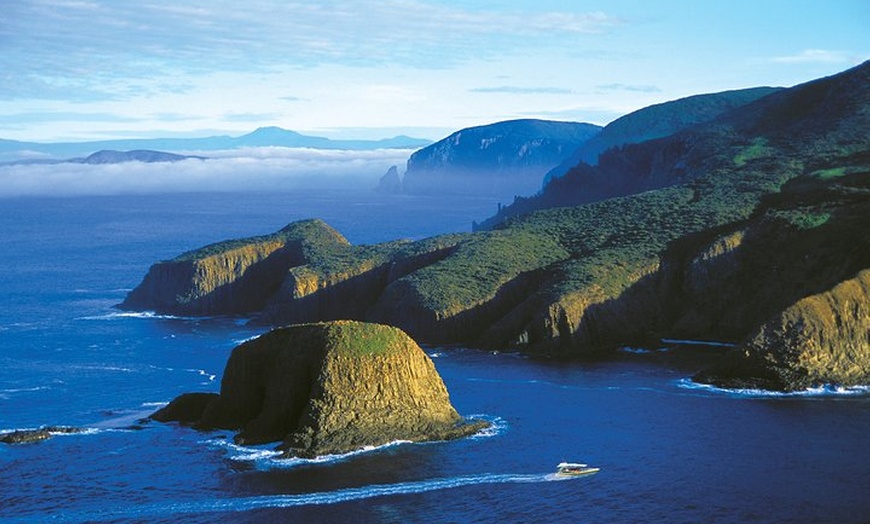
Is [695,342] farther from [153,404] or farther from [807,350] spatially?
[153,404]

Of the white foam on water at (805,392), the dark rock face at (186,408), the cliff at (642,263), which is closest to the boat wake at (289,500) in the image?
the dark rock face at (186,408)

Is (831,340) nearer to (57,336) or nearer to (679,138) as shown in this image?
(57,336)

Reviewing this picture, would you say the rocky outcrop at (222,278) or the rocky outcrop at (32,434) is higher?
the rocky outcrop at (222,278)

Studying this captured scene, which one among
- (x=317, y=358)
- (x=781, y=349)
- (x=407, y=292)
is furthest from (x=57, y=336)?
(x=781, y=349)

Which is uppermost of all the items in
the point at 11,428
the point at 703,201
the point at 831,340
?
the point at 703,201

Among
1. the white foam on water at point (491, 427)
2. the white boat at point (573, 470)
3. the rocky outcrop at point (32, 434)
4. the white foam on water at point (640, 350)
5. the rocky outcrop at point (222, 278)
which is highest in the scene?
the rocky outcrop at point (222, 278)

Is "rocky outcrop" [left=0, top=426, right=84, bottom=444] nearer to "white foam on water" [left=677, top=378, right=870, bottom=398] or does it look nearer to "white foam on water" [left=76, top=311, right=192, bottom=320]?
"white foam on water" [left=677, top=378, right=870, bottom=398]

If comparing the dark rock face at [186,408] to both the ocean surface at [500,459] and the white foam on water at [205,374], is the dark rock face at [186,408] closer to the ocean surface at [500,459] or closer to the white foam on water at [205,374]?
the ocean surface at [500,459]
